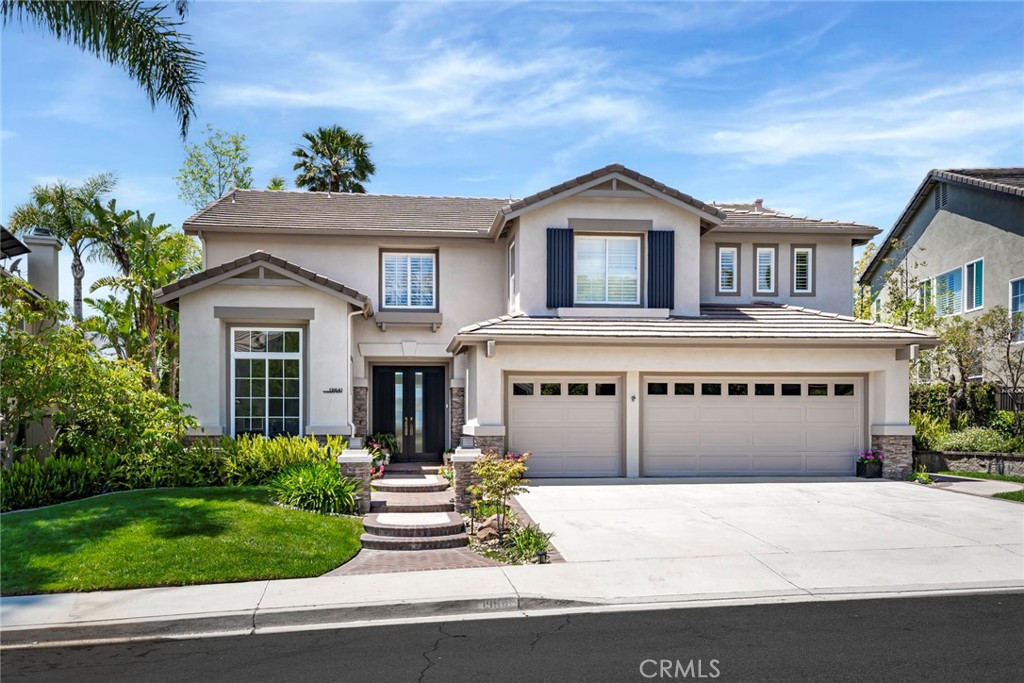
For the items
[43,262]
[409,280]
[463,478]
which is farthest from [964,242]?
[43,262]

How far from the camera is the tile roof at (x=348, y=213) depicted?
19.9 metres

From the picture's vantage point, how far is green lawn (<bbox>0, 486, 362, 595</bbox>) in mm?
9250

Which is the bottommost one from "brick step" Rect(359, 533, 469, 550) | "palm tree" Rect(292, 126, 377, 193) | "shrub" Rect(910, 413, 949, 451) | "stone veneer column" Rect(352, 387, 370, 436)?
"brick step" Rect(359, 533, 469, 550)

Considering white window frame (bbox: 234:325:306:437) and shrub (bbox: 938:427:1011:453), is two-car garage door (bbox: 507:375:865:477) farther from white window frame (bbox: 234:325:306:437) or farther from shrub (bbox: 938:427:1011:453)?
white window frame (bbox: 234:325:306:437)

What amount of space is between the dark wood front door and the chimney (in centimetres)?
844

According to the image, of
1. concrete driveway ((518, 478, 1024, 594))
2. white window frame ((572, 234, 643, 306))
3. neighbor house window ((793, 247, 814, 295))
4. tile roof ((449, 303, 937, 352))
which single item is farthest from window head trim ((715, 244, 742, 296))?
concrete driveway ((518, 478, 1024, 594))

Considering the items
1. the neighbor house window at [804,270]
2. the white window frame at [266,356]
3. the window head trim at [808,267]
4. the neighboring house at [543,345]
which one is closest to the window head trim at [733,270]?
the neighboring house at [543,345]

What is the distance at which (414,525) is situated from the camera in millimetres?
11633

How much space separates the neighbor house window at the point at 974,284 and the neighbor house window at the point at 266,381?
68.0ft

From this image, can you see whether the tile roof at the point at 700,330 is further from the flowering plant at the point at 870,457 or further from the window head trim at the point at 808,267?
the window head trim at the point at 808,267

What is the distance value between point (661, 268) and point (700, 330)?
2.09 m

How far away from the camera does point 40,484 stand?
12.8m

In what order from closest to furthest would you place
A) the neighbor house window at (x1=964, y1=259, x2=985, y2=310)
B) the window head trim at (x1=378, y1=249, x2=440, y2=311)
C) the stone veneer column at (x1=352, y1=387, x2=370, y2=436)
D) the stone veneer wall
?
1. the stone veneer wall
2. the stone veneer column at (x1=352, y1=387, x2=370, y2=436)
3. the window head trim at (x1=378, y1=249, x2=440, y2=311)
4. the neighbor house window at (x1=964, y1=259, x2=985, y2=310)

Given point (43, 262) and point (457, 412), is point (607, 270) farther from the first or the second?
point (43, 262)
